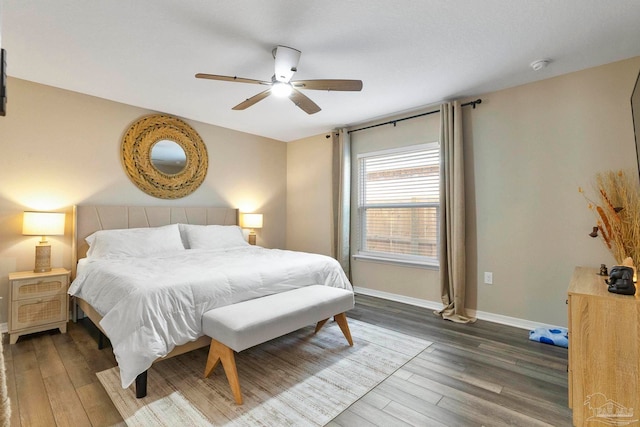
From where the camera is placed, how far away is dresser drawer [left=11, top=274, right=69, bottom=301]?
9.29 ft

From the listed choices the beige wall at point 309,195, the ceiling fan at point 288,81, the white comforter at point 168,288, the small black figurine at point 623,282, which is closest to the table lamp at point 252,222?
the beige wall at point 309,195

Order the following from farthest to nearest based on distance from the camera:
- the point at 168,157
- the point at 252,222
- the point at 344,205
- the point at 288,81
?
the point at 252,222 → the point at 344,205 → the point at 168,157 → the point at 288,81

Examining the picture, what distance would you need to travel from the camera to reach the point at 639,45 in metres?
2.54

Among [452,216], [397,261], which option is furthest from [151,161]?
[452,216]

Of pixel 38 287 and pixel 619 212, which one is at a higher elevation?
pixel 619 212

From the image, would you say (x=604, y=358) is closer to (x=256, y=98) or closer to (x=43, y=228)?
(x=256, y=98)

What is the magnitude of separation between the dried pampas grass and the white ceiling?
1.03 m

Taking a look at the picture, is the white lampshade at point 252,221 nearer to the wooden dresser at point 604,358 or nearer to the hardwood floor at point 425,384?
the hardwood floor at point 425,384

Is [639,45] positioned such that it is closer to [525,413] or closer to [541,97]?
[541,97]

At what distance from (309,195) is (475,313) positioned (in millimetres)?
2897

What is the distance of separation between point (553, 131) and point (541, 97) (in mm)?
355

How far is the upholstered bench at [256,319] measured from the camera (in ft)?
6.75

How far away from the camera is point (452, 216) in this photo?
355cm

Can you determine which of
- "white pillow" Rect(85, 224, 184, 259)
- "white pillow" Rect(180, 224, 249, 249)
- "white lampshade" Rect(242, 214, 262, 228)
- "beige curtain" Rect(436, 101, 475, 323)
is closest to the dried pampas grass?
"beige curtain" Rect(436, 101, 475, 323)
